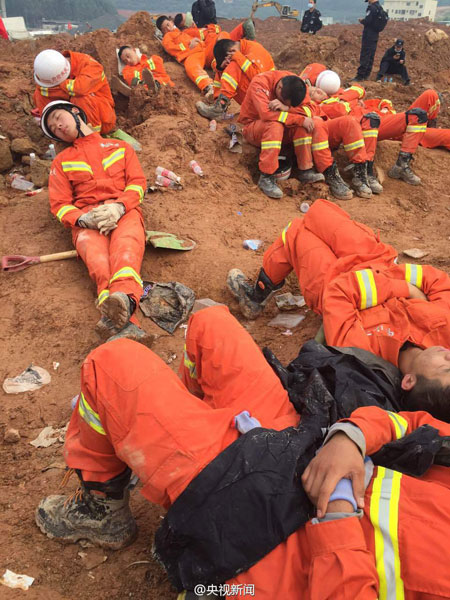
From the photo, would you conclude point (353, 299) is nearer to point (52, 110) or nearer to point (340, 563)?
point (340, 563)

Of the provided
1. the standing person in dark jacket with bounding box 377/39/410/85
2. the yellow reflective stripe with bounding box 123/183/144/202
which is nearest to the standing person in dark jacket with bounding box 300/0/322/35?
the standing person in dark jacket with bounding box 377/39/410/85

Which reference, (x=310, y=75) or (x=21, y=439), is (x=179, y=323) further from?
(x=310, y=75)

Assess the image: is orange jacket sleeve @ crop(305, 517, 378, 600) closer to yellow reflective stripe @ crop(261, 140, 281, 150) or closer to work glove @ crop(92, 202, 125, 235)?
work glove @ crop(92, 202, 125, 235)

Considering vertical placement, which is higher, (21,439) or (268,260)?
(268,260)

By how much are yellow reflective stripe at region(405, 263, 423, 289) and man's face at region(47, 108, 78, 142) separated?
3.07 metres

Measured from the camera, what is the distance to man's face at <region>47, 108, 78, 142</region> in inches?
152

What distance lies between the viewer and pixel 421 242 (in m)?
4.70

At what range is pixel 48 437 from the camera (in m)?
2.43

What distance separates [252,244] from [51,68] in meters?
3.30

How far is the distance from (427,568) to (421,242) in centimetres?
412

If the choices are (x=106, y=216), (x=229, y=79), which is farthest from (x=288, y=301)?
(x=229, y=79)

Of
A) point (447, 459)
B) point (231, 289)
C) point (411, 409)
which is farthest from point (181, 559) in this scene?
point (231, 289)

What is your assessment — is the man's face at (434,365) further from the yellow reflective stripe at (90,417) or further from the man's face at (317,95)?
the man's face at (317,95)

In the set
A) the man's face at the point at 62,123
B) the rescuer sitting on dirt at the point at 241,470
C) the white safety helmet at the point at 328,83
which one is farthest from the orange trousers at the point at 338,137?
the rescuer sitting on dirt at the point at 241,470
